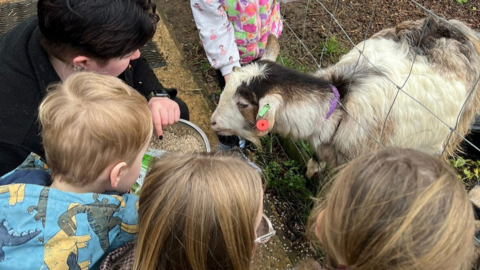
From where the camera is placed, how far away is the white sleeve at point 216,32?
2.71m

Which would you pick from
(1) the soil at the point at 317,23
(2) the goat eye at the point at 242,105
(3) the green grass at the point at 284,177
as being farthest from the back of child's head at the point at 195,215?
(1) the soil at the point at 317,23

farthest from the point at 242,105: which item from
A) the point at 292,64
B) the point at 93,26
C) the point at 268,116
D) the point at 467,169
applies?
the point at 467,169

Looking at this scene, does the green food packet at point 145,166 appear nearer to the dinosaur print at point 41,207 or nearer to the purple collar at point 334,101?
the dinosaur print at point 41,207

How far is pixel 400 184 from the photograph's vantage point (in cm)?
107

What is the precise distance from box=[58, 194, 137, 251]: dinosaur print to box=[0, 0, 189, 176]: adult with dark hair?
1.81 feet

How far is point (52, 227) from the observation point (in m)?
1.38

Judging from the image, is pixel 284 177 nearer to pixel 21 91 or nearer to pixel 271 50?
pixel 271 50

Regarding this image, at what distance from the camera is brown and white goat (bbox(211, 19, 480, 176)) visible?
8.05 ft

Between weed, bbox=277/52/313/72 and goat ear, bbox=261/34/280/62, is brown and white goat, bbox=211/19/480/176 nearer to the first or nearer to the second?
goat ear, bbox=261/34/280/62

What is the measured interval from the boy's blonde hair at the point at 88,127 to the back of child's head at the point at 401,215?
31.6 inches

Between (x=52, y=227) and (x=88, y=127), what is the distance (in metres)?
0.36

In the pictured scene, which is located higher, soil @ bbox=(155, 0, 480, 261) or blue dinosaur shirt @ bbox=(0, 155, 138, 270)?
blue dinosaur shirt @ bbox=(0, 155, 138, 270)

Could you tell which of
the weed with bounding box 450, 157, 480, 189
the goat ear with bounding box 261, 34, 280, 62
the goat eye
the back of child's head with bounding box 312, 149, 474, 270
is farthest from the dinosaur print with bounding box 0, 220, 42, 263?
the weed with bounding box 450, 157, 480, 189

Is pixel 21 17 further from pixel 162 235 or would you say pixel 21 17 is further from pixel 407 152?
pixel 407 152
